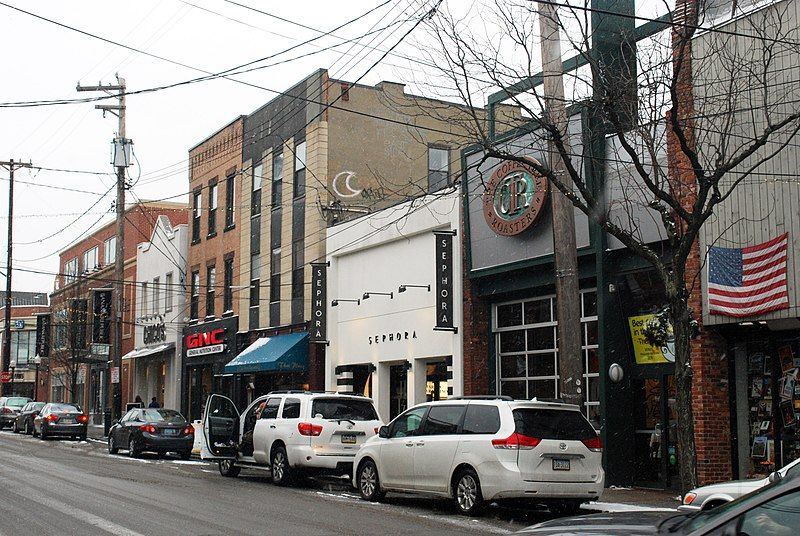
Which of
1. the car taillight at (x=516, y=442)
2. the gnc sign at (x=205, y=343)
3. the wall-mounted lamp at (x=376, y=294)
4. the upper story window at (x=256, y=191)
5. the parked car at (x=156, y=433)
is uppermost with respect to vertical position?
the upper story window at (x=256, y=191)

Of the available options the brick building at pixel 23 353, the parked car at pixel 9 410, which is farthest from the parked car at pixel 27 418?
the brick building at pixel 23 353

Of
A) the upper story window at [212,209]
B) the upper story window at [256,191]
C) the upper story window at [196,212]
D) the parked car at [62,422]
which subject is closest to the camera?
the upper story window at [256,191]

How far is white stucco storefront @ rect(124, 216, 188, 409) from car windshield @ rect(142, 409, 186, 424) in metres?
13.7

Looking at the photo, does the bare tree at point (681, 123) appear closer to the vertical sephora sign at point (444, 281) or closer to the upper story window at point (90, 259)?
the vertical sephora sign at point (444, 281)

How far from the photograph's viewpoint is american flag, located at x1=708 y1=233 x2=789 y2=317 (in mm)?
15469

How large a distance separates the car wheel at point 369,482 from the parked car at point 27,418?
27041 mm

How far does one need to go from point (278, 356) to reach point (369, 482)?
14.0m

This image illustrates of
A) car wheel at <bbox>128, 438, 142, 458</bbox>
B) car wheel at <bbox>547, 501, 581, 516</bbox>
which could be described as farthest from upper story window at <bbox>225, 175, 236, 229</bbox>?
car wheel at <bbox>547, 501, 581, 516</bbox>

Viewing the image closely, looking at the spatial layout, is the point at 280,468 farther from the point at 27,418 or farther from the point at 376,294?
the point at 27,418

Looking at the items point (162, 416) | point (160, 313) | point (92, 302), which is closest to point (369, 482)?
point (162, 416)

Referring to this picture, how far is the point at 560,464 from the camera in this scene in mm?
13789

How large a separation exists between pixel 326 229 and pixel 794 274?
663 inches

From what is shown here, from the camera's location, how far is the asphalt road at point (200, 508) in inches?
474

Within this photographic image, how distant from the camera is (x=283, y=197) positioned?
3259cm
